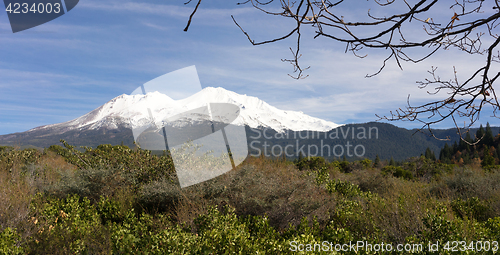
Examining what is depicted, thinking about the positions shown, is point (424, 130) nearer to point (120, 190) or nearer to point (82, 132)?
point (120, 190)

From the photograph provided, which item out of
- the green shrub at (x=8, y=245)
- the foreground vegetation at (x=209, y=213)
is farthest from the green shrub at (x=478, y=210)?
the green shrub at (x=8, y=245)

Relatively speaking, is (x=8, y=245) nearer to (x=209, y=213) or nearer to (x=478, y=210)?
(x=209, y=213)

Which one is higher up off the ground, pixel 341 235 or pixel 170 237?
pixel 170 237

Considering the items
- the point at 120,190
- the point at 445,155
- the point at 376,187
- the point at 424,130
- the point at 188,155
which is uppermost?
the point at 424,130

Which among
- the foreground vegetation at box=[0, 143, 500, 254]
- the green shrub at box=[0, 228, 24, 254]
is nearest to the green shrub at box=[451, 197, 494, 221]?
the foreground vegetation at box=[0, 143, 500, 254]

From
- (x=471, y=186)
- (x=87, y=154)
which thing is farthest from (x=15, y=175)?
(x=471, y=186)

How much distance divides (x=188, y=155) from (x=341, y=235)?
16.0 ft

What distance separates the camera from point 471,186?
28.7 feet

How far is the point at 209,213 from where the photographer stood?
406cm

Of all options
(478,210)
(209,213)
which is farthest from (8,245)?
(478,210)

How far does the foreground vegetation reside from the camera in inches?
132

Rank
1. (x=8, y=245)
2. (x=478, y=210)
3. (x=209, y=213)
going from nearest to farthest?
1. (x=8, y=245)
2. (x=209, y=213)
3. (x=478, y=210)

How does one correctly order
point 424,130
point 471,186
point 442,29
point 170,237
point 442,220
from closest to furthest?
point 442,29
point 424,130
point 170,237
point 442,220
point 471,186

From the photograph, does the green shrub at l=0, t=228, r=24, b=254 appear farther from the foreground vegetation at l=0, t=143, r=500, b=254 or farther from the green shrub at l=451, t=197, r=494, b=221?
the green shrub at l=451, t=197, r=494, b=221
